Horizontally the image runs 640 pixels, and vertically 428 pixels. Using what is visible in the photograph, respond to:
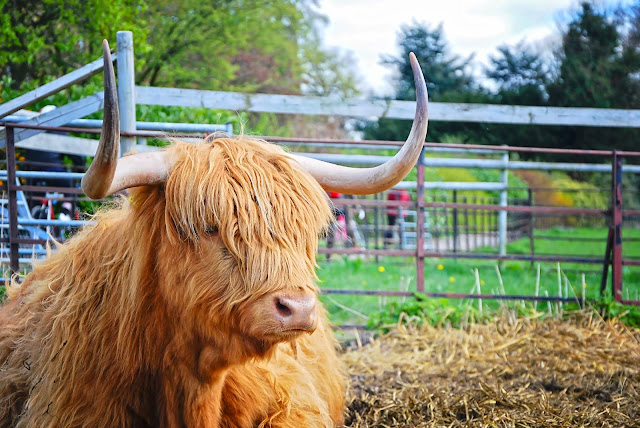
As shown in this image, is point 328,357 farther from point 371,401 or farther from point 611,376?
point 611,376

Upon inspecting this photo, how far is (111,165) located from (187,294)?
59 centimetres

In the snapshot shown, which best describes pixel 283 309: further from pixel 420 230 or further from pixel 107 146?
pixel 420 230

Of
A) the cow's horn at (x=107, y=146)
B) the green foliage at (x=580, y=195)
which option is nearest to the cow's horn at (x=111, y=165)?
the cow's horn at (x=107, y=146)

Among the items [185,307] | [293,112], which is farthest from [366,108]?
[185,307]

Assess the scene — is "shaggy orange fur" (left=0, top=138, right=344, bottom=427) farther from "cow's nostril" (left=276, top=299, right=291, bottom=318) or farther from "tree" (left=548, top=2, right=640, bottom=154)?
"tree" (left=548, top=2, right=640, bottom=154)

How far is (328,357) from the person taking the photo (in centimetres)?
350

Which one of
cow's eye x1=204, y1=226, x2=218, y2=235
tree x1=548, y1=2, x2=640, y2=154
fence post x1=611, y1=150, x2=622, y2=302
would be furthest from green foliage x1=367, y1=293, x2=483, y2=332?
tree x1=548, y1=2, x2=640, y2=154

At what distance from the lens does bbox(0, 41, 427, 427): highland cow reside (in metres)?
2.19

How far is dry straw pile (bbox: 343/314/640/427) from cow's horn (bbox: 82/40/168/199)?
2.08m

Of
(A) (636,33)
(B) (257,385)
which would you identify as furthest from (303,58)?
(B) (257,385)

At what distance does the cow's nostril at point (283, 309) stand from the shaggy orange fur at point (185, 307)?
0.18ft

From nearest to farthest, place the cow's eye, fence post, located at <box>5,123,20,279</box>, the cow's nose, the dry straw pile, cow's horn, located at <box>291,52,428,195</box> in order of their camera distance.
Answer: the cow's nose, the cow's eye, cow's horn, located at <box>291,52,428,195</box>, the dry straw pile, fence post, located at <box>5,123,20,279</box>

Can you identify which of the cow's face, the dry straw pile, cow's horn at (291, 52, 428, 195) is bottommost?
the dry straw pile

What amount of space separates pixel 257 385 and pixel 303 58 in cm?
1622
